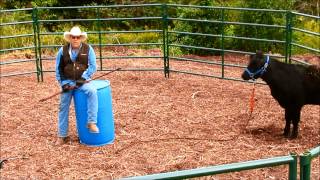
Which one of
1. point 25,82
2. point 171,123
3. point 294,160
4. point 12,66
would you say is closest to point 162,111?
point 171,123

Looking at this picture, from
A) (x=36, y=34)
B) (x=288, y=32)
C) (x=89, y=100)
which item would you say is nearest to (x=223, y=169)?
(x=89, y=100)

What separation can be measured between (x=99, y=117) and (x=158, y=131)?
1.07 metres

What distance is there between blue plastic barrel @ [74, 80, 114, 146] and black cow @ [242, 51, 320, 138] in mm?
1979

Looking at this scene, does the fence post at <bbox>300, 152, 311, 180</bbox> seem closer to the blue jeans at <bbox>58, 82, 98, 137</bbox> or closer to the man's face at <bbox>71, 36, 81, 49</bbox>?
the blue jeans at <bbox>58, 82, 98, 137</bbox>

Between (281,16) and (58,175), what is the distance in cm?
849

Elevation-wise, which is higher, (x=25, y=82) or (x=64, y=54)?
(x=64, y=54)

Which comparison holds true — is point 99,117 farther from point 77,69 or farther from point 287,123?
point 287,123

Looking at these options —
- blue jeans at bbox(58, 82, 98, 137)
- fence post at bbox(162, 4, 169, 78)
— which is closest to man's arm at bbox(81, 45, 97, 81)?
blue jeans at bbox(58, 82, 98, 137)

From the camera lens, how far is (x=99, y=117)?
691 centimetres

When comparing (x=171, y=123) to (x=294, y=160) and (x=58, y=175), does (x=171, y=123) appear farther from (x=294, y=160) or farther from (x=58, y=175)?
(x=294, y=160)

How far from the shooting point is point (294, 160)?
2.57 metres

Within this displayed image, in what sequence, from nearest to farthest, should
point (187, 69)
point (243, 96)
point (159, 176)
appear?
point (159, 176)
point (243, 96)
point (187, 69)

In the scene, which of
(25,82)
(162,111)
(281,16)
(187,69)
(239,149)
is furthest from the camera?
(281,16)

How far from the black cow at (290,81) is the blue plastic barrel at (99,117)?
198cm
